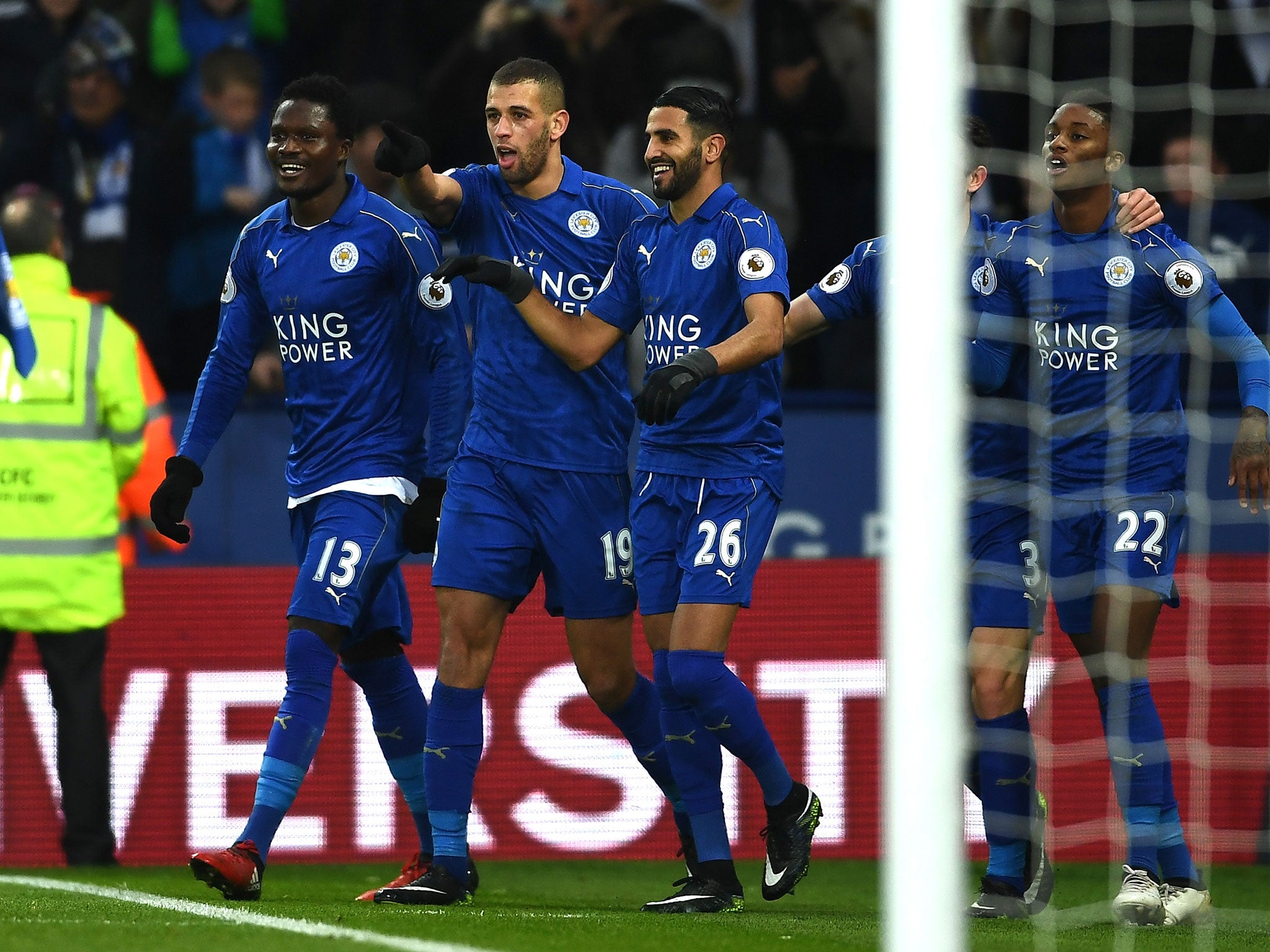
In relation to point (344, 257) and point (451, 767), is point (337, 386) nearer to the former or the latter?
point (344, 257)

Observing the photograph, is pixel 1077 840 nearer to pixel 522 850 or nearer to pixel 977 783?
pixel 977 783

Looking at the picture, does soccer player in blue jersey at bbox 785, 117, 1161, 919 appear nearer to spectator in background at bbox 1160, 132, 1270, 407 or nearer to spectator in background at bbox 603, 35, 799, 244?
spectator in background at bbox 1160, 132, 1270, 407

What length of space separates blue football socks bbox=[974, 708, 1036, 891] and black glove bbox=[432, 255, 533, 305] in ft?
5.92

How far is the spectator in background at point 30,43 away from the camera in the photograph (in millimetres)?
9797

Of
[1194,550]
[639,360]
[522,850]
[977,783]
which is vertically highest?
[639,360]

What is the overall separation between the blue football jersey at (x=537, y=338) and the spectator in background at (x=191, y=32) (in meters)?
4.32

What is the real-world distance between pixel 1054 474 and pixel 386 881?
2.72 meters

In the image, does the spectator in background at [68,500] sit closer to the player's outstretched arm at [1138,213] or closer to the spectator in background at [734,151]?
the spectator in background at [734,151]

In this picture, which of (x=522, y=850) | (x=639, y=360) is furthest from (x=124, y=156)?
(x=522, y=850)

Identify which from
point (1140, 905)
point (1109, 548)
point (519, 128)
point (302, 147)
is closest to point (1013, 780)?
point (1140, 905)

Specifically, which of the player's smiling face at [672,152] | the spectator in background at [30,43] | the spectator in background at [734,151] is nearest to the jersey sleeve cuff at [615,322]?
the player's smiling face at [672,152]

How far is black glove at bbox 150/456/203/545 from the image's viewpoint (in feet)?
19.3

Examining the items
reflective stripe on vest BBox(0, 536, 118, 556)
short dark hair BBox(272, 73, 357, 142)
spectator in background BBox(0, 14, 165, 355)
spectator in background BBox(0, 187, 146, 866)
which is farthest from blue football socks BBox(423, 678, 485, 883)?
spectator in background BBox(0, 14, 165, 355)

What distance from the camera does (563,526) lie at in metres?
5.68
